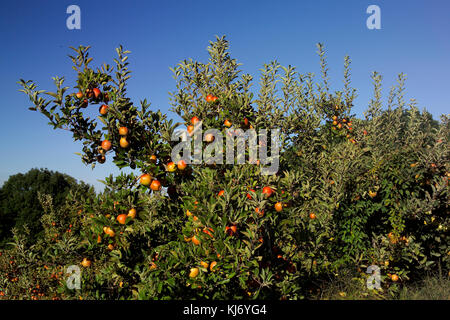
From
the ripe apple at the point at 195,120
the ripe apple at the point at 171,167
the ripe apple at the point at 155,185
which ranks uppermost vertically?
the ripe apple at the point at 195,120

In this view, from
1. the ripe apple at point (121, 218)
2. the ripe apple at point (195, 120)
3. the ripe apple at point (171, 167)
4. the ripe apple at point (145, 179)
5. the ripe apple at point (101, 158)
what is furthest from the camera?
the ripe apple at point (195, 120)

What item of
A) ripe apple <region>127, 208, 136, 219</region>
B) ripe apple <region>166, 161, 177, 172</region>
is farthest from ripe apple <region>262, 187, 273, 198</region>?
ripe apple <region>127, 208, 136, 219</region>

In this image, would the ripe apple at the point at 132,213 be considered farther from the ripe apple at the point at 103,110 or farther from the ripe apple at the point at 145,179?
the ripe apple at the point at 103,110

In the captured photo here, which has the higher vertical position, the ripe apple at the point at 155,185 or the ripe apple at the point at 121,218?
the ripe apple at the point at 155,185

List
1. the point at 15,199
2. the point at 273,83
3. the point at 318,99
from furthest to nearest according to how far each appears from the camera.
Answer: the point at 15,199, the point at 318,99, the point at 273,83

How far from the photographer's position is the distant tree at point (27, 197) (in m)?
16.4

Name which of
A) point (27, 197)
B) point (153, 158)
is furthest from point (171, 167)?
point (27, 197)

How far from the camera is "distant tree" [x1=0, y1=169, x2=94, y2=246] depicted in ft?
53.7

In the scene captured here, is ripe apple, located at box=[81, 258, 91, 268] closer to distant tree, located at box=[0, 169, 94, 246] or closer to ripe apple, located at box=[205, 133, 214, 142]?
ripe apple, located at box=[205, 133, 214, 142]

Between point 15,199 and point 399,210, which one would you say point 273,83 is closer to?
point 399,210

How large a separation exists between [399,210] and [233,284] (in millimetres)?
4298

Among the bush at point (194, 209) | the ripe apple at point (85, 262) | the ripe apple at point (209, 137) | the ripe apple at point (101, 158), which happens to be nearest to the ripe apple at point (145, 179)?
the bush at point (194, 209)

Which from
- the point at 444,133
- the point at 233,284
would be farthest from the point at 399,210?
the point at 233,284

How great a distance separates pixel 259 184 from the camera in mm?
3762
